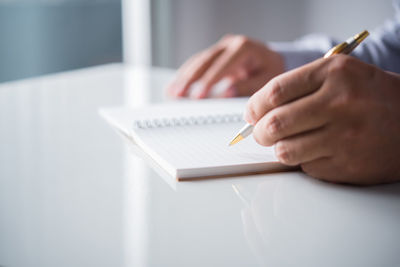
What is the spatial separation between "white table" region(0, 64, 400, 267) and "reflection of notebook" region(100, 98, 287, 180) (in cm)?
1

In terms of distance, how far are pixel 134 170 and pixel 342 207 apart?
7.4 inches

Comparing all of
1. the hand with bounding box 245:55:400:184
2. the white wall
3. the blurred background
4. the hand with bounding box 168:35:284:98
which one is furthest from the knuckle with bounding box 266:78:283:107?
the white wall

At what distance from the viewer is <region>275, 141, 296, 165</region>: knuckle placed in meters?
0.39

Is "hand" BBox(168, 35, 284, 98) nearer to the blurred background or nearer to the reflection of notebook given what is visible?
the reflection of notebook

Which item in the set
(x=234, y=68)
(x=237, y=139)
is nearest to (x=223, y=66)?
(x=234, y=68)

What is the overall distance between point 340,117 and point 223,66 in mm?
447

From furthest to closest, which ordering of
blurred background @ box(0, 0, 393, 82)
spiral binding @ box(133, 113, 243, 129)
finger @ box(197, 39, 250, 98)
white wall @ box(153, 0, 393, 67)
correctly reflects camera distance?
white wall @ box(153, 0, 393, 67)
blurred background @ box(0, 0, 393, 82)
finger @ box(197, 39, 250, 98)
spiral binding @ box(133, 113, 243, 129)

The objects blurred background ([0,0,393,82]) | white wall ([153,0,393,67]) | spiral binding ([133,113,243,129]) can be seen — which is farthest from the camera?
white wall ([153,0,393,67])

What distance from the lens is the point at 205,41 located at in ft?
8.36

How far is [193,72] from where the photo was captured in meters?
0.83

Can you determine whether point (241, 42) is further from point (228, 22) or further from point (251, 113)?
point (228, 22)

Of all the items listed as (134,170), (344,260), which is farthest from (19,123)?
(344,260)

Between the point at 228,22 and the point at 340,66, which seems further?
the point at 228,22

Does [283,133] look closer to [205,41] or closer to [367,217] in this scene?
[367,217]
